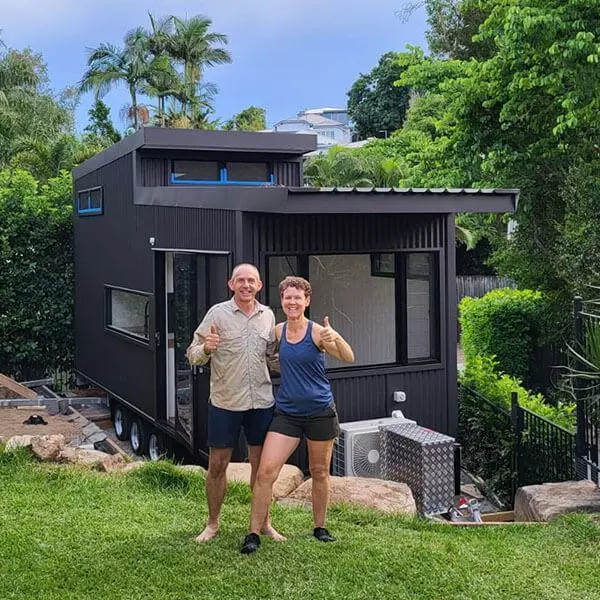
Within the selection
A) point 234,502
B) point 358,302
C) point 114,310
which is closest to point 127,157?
point 114,310

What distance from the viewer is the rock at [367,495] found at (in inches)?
236

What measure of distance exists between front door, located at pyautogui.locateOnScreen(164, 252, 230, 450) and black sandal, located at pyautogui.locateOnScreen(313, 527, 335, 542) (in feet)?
10.2

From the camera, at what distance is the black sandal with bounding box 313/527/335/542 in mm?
4863

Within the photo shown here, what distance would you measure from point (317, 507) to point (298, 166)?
23.4ft

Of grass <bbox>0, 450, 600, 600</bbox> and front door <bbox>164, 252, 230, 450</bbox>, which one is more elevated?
front door <bbox>164, 252, 230, 450</bbox>

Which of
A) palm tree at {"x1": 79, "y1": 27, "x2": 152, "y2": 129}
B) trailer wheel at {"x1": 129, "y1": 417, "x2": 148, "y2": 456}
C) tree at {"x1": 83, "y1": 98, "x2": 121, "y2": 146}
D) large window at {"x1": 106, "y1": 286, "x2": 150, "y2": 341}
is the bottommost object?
trailer wheel at {"x1": 129, "y1": 417, "x2": 148, "y2": 456}

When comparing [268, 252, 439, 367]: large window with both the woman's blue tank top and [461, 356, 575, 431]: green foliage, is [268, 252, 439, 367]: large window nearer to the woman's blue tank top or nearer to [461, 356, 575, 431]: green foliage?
[461, 356, 575, 431]: green foliage

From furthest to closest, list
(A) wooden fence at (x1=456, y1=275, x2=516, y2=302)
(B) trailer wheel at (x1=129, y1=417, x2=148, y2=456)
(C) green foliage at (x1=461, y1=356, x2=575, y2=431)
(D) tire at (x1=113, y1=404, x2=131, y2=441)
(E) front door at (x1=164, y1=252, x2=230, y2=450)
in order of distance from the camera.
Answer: (A) wooden fence at (x1=456, y1=275, x2=516, y2=302) < (D) tire at (x1=113, y1=404, x2=131, y2=441) < (B) trailer wheel at (x1=129, y1=417, x2=148, y2=456) < (C) green foliage at (x1=461, y1=356, x2=575, y2=431) < (E) front door at (x1=164, y1=252, x2=230, y2=450)

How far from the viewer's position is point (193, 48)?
1391 inches

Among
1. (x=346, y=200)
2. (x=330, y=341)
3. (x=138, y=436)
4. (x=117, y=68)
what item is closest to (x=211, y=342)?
(x=330, y=341)

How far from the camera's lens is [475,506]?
707cm

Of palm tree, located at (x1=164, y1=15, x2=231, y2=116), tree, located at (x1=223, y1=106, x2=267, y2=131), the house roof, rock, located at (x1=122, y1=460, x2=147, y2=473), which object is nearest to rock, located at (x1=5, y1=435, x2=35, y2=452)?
rock, located at (x1=122, y1=460, x2=147, y2=473)

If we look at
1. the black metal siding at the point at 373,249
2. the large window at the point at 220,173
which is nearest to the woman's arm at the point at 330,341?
the black metal siding at the point at 373,249

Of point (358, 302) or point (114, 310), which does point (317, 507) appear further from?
point (114, 310)
